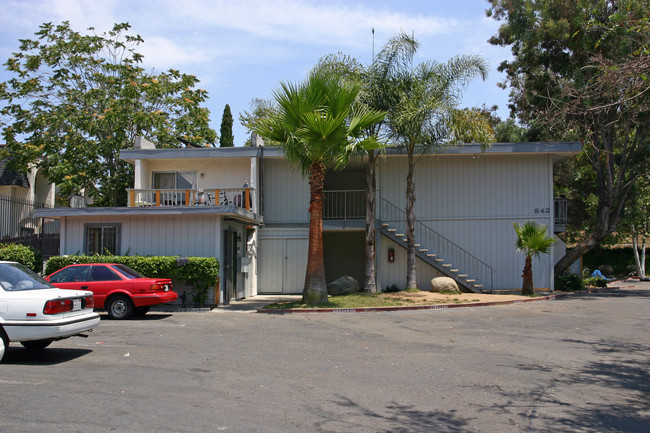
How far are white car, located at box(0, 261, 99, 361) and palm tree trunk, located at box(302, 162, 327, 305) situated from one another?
8.95 m

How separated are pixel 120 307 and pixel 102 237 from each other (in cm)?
507

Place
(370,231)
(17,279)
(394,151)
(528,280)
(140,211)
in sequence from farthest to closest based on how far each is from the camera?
(394,151) → (528,280) → (370,231) → (140,211) → (17,279)

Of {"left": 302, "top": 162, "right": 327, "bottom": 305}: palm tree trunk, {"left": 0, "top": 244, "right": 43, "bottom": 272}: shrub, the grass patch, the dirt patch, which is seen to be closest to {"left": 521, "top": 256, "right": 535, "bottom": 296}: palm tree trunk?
the dirt patch

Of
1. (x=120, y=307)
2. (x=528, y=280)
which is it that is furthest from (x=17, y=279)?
(x=528, y=280)

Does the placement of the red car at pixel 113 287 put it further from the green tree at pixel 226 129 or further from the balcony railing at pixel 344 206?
the green tree at pixel 226 129

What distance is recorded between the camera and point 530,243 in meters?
20.2

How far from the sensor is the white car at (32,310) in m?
8.36

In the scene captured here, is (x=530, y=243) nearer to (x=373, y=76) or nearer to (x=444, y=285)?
(x=444, y=285)

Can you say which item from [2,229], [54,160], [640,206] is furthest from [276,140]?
[640,206]

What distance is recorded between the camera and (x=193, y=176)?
2388cm

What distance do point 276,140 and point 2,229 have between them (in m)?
12.3

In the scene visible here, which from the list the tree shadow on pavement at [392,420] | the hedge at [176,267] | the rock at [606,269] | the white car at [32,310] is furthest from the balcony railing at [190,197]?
the rock at [606,269]

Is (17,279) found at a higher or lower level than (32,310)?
higher

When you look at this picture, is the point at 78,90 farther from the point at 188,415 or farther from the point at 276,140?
the point at 188,415
